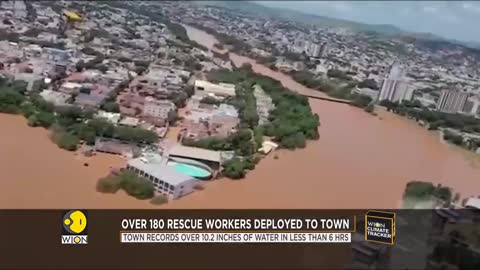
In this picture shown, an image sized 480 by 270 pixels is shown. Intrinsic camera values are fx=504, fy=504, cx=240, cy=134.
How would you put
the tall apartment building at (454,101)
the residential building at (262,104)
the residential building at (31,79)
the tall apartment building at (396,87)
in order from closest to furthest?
the tall apartment building at (454,101) < the residential building at (31,79) < the tall apartment building at (396,87) < the residential building at (262,104)

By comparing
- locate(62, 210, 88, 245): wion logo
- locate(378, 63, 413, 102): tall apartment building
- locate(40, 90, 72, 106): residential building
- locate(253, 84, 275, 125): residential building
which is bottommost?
locate(62, 210, 88, 245): wion logo

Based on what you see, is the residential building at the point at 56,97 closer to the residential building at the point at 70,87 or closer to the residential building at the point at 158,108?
the residential building at the point at 70,87

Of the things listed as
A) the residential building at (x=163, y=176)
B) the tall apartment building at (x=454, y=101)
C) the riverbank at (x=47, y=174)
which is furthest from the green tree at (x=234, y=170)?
the tall apartment building at (x=454, y=101)

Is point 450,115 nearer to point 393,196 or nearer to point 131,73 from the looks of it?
point 393,196

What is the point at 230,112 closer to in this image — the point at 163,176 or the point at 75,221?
the point at 163,176

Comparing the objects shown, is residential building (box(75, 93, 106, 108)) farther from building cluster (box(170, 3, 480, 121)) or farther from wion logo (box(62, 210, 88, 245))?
building cluster (box(170, 3, 480, 121))

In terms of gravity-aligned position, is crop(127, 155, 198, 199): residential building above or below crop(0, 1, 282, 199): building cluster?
below

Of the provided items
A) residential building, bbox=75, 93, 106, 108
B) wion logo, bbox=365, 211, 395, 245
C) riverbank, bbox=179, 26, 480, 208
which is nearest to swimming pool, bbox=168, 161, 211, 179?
riverbank, bbox=179, 26, 480, 208
